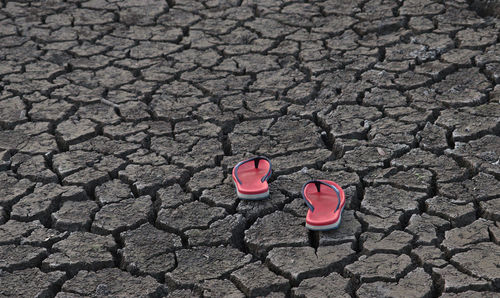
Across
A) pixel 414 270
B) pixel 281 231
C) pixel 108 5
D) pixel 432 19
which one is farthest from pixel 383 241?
pixel 108 5

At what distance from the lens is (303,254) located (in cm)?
331

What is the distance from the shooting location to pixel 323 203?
140 inches

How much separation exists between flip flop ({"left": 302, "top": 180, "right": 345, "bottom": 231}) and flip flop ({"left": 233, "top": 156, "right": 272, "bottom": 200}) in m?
Result: 0.20

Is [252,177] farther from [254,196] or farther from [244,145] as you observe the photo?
[244,145]

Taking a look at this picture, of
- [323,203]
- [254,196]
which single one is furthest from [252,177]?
[323,203]

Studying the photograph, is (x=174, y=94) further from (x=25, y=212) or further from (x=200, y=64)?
(x=25, y=212)

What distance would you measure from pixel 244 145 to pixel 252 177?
42 centimetres

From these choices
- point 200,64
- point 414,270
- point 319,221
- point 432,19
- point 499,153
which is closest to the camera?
point 414,270

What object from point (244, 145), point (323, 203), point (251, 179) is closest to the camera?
point (323, 203)

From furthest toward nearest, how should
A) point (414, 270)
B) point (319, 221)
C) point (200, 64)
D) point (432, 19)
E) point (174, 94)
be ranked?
point (432, 19) < point (200, 64) < point (174, 94) < point (319, 221) < point (414, 270)

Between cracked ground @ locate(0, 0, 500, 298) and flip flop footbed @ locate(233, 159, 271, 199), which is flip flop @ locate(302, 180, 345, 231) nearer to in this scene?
cracked ground @ locate(0, 0, 500, 298)

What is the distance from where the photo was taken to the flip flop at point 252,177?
12.0 ft

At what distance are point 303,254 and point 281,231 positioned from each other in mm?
190

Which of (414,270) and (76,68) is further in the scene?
(76,68)
